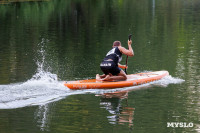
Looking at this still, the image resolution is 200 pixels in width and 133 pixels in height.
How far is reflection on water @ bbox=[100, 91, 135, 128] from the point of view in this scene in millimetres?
12031

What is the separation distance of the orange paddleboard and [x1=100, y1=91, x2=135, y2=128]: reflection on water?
1.95 feet

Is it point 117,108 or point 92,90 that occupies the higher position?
point 92,90

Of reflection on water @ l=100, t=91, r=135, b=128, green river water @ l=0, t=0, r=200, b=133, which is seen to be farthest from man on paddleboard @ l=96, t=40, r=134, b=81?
reflection on water @ l=100, t=91, r=135, b=128

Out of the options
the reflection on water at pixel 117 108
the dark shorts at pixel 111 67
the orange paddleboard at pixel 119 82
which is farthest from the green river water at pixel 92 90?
the dark shorts at pixel 111 67

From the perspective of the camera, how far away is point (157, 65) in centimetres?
2053

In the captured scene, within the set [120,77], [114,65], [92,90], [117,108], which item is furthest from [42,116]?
[120,77]

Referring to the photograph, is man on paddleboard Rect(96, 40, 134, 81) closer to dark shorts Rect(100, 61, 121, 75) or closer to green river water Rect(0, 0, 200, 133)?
dark shorts Rect(100, 61, 121, 75)

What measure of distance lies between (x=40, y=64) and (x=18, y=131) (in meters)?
10.4

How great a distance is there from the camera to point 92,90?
51.3 feet

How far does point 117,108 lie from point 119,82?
2.94m

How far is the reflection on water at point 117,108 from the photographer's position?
12.0m

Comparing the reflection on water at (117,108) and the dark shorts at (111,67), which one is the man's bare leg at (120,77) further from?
the reflection on water at (117,108)

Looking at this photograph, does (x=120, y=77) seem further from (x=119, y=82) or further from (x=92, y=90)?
(x=92, y=90)

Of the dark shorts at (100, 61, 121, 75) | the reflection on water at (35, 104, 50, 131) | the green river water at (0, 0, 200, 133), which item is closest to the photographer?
the reflection on water at (35, 104, 50, 131)
